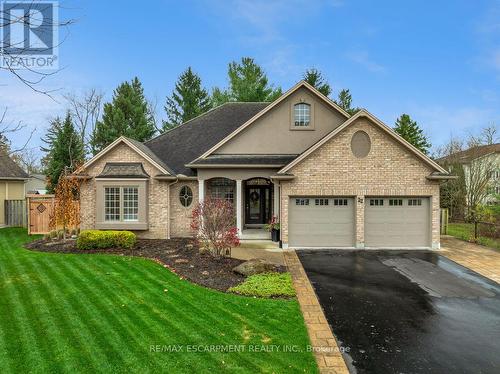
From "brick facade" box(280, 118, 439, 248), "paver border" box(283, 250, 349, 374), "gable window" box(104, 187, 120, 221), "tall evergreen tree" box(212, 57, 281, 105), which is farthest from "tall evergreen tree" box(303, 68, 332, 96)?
"paver border" box(283, 250, 349, 374)

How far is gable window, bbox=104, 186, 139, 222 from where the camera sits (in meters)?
14.4

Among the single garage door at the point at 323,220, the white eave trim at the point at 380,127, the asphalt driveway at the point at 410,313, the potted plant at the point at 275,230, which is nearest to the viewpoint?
the asphalt driveway at the point at 410,313

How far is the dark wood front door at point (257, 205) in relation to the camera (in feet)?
60.8

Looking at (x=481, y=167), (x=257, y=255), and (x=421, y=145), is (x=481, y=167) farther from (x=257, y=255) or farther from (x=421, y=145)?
(x=257, y=255)

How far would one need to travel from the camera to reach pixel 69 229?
597 inches

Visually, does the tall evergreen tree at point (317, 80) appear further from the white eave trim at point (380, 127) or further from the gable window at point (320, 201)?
the gable window at point (320, 201)

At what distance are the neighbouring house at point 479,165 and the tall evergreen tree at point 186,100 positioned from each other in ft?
94.3

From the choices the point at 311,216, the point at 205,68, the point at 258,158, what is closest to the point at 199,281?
the point at 311,216

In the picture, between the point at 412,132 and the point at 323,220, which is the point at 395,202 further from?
the point at 412,132

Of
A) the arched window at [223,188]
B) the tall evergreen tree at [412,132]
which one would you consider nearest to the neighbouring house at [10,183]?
the arched window at [223,188]

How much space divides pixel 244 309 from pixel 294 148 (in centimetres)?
1026

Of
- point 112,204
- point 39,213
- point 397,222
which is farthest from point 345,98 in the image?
point 39,213

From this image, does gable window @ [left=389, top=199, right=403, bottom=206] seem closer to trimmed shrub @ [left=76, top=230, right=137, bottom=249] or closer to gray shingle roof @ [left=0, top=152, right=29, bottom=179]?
trimmed shrub @ [left=76, top=230, right=137, bottom=249]

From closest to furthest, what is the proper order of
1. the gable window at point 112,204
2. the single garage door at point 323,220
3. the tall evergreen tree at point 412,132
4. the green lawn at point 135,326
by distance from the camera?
1. the green lawn at point 135,326
2. the single garage door at point 323,220
3. the gable window at point 112,204
4. the tall evergreen tree at point 412,132
